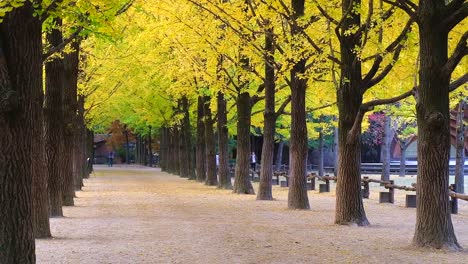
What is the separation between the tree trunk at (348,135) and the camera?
564 inches

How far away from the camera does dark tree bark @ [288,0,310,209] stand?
18391 mm

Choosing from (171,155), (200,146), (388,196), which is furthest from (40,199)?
(171,155)

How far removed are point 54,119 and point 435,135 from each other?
8.36 meters

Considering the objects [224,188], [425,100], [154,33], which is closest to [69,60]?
[154,33]

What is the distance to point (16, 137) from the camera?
7.43 m


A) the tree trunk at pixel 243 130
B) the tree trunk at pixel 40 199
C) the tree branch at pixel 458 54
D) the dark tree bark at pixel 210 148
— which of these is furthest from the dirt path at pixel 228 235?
the dark tree bark at pixel 210 148

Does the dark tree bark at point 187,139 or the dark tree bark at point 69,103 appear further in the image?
the dark tree bark at point 187,139

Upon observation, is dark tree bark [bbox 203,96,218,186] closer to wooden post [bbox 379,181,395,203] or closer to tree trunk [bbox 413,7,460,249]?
wooden post [bbox 379,181,395,203]

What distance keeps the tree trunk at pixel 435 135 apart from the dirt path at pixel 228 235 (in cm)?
43

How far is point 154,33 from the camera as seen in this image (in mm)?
20969

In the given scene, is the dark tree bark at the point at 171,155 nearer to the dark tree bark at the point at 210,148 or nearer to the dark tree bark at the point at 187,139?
the dark tree bark at the point at 187,139

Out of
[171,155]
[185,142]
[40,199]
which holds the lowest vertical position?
[40,199]

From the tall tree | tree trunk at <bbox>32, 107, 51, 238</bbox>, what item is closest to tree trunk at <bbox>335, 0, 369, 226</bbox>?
the tall tree

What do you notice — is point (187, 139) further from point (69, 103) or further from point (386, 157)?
point (69, 103)
